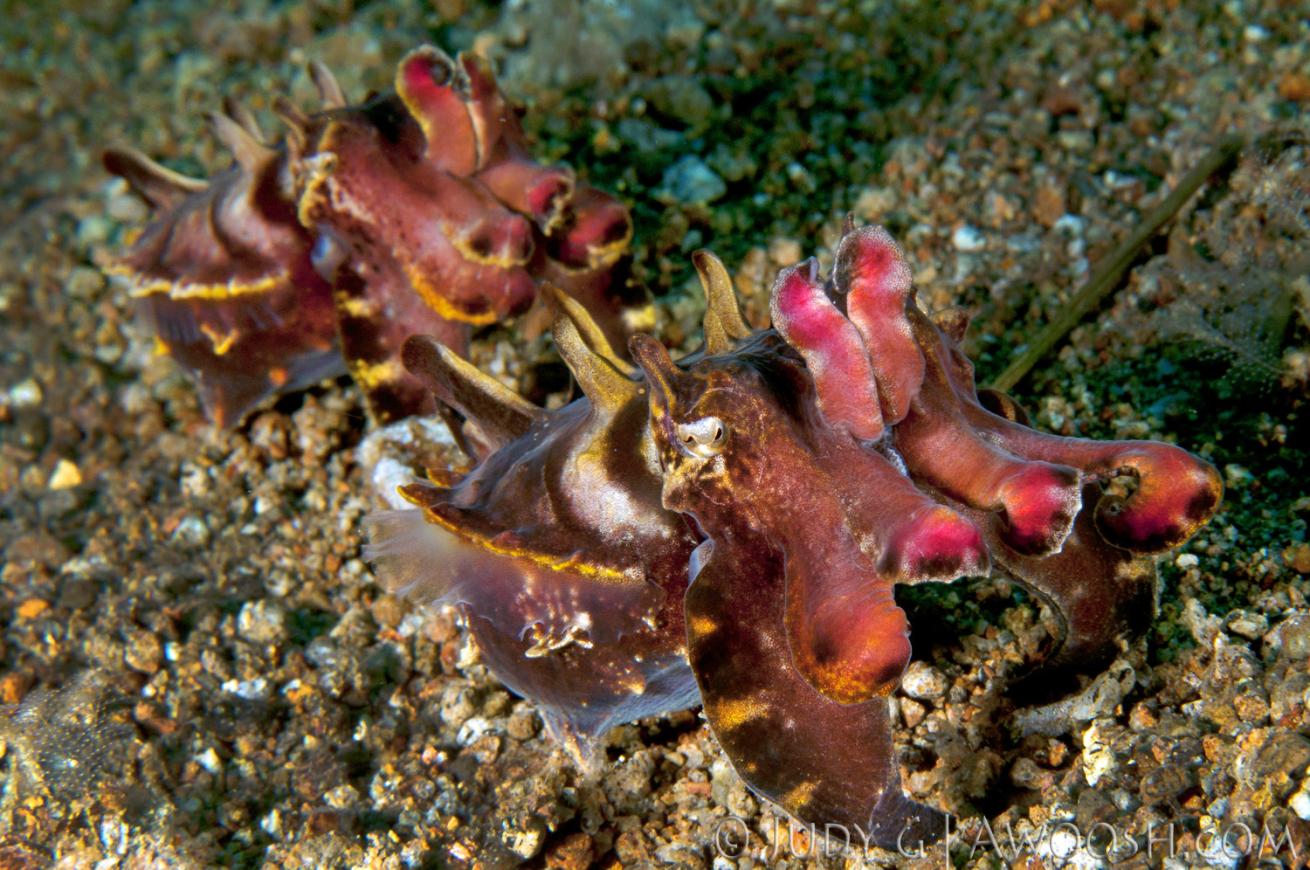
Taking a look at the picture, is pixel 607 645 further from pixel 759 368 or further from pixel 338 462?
pixel 338 462

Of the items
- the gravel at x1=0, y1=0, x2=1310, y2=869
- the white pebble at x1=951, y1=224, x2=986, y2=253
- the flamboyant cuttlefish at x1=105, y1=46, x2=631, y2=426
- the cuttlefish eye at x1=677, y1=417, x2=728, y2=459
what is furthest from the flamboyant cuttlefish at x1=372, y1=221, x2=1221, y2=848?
the white pebble at x1=951, y1=224, x2=986, y2=253

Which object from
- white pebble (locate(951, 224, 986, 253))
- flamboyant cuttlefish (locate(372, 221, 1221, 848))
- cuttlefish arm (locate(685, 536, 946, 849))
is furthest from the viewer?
white pebble (locate(951, 224, 986, 253))

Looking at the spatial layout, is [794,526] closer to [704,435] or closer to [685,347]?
[704,435]

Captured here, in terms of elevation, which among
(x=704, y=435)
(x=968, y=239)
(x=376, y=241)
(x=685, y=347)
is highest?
(x=704, y=435)

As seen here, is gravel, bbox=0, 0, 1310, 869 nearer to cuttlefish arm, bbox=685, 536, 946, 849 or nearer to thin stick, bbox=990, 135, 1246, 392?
thin stick, bbox=990, 135, 1246, 392

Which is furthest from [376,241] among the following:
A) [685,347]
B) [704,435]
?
[704,435]

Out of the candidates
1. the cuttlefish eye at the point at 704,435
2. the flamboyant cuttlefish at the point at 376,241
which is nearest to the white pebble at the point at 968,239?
the flamboyant cuttlefish at the point at 376,241

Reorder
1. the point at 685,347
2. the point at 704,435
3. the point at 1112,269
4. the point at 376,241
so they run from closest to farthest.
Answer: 1. the point at 704,435
2. the point at 376,241
3. the point at 1112,269
4. the point at 685,347
